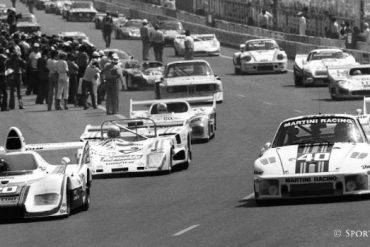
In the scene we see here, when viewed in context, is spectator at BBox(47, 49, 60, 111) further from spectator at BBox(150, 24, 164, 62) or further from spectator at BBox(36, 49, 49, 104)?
spectator at BBox(150, 24, 164, 62)

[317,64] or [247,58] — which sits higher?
[317,64]

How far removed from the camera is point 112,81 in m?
34.2

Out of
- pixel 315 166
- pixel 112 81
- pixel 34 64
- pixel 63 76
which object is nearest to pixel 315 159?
pixel 315 166

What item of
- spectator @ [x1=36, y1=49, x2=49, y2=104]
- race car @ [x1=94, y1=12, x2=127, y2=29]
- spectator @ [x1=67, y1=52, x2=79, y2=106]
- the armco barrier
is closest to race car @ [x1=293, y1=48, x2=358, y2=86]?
the armco barrier

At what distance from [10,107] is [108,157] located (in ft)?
49.8

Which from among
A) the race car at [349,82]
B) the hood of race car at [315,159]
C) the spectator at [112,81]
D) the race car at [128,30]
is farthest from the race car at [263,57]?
the hood of race car at [315,159]

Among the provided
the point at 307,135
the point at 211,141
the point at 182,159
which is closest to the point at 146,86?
the point at 211,141

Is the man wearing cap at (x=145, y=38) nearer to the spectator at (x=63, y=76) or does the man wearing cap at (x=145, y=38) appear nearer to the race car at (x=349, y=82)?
the race car at (x=349, y=82)

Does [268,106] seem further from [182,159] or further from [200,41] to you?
[200,41]

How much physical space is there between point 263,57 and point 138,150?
80.6ft

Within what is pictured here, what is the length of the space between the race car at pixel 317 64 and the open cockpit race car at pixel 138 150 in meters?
17.5

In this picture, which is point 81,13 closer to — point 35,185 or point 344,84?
point 344,84

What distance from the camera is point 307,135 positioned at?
18.3 meters

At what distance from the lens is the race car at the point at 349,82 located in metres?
36.3
